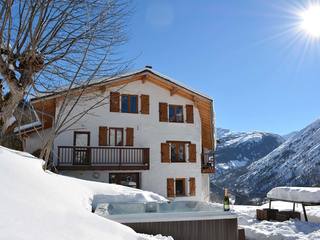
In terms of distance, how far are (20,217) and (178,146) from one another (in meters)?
17.9

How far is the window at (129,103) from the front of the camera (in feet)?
64.6

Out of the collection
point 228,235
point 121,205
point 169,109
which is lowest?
point 228,235

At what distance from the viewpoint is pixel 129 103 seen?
19.8 m

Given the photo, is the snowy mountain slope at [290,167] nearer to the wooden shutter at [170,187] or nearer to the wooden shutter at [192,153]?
the wooden shutter at [192,153]

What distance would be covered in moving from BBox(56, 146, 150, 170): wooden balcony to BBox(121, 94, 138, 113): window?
231cm

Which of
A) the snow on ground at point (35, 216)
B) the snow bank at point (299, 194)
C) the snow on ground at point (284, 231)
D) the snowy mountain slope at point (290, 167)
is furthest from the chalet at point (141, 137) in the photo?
the snowy mountain slope at point (290, 167)

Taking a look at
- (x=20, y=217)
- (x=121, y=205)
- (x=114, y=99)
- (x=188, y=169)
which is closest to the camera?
(x=20, y=217)

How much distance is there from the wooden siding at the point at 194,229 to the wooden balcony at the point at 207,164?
1490 centimetres

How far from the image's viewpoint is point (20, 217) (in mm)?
2957

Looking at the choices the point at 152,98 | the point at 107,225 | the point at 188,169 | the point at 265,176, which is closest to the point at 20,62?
the point at 107,225

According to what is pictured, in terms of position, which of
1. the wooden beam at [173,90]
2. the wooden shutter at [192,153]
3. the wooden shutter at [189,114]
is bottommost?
the wooden shutter at [192,153]

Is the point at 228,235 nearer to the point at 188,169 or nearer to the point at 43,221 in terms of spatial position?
the point at 43,221

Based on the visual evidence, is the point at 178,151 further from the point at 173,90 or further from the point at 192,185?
the point at 173,90

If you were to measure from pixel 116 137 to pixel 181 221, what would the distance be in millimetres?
13155
